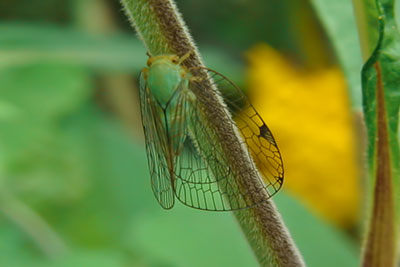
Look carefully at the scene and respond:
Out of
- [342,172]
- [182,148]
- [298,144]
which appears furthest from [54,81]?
[182,148]

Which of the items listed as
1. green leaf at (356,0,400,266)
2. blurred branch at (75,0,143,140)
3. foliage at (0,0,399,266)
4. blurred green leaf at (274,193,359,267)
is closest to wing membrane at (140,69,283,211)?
green leaf at (356,0,400,266)

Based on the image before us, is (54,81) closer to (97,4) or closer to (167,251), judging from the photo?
(97,4)

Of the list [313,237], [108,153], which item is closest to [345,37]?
[313,237]

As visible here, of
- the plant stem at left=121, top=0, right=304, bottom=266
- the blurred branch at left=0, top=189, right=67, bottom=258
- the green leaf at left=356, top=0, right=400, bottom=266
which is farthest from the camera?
the blurred branch at left=0, top=189, right=67, bottom=258

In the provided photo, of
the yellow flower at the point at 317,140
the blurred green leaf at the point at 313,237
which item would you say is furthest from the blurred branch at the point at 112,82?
the blurred green leaf at the point at 313,237

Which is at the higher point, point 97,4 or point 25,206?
point 97,4

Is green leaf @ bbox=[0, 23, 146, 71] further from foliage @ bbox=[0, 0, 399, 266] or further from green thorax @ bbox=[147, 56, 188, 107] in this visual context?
green thorax @ bbox=[147, 56, 188, 107]

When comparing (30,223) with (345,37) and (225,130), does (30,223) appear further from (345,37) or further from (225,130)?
(225,130)
